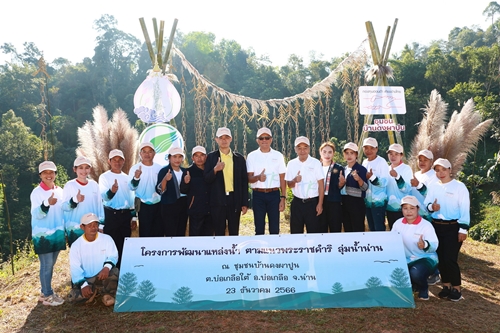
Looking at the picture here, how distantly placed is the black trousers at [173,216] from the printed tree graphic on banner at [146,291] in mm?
828

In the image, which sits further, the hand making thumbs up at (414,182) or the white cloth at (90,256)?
the hand making thumbs up at (414,182)

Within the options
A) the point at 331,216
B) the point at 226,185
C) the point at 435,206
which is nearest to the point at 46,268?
the point at 226,185

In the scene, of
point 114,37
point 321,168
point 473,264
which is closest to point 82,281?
point 321,168

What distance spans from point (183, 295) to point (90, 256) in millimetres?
1045

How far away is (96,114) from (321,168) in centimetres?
369

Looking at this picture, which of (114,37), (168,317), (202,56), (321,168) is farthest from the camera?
(114,37)

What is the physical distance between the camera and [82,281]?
14.0 ft

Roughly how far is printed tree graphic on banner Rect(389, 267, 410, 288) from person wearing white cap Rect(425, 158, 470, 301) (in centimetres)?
69

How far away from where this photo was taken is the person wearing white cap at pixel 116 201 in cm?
485

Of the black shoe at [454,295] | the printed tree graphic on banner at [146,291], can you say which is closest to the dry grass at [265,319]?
the black shoe at [454,295]

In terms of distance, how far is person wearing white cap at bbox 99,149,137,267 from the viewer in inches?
191

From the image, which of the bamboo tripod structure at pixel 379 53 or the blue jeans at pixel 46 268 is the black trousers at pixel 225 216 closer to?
the blue jeans at pixel 46 268

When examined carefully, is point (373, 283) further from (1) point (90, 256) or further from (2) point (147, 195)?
(1) point (90, 256)

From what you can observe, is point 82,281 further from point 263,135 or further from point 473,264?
point 473,264
